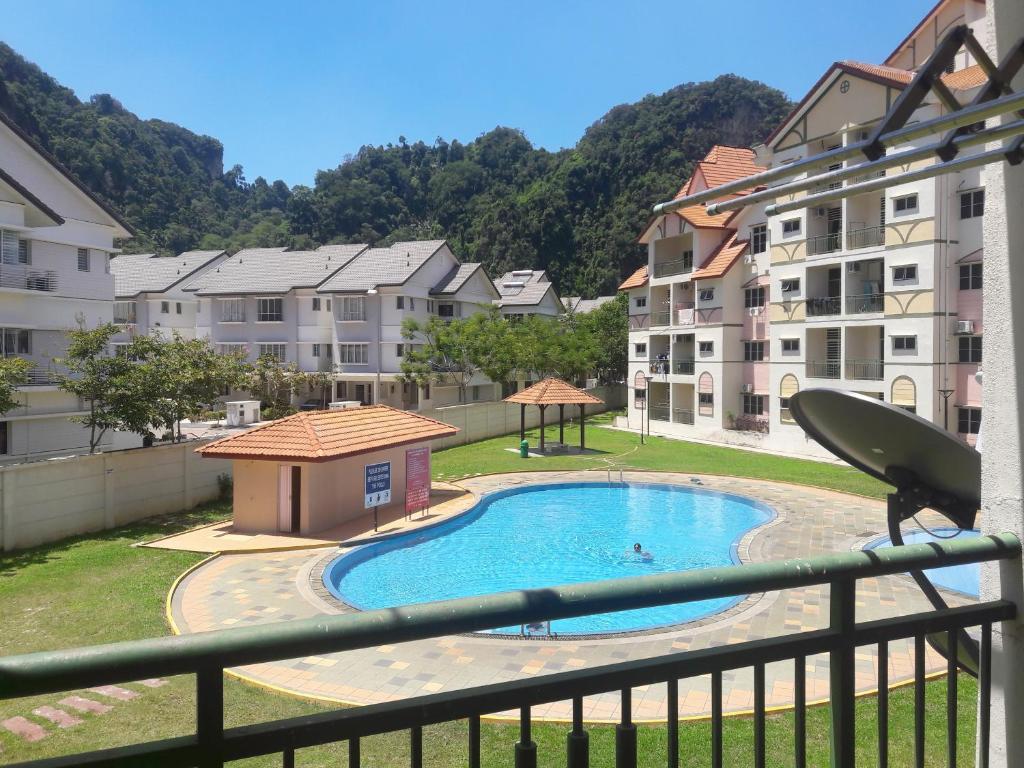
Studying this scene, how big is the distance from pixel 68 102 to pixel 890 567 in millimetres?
85759

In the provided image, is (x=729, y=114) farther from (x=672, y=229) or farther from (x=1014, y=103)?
(x=1014, y=103)

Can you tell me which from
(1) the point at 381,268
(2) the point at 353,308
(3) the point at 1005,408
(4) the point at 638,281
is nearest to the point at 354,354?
(2) the point at 353,308

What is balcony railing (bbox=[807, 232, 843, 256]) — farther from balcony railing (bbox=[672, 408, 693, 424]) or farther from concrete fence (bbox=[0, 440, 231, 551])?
concrete fence (bbox=[0, 440, 231, 551])

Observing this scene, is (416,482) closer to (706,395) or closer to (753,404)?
(706,395)

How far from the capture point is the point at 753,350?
32.7 metres

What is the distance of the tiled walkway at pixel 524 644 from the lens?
7.64 metres

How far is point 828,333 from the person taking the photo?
2881 cm

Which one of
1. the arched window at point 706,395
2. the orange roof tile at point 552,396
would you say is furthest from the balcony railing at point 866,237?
the orange roof tile at point 552,396

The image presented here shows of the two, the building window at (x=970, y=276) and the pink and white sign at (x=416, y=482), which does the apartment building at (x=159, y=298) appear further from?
the building window at (x=970, y=276)

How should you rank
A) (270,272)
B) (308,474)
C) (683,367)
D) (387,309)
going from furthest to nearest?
1. (270,272)
2. (387,309)
3. (683,367)
4. (308,474)

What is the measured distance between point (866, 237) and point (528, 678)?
2886 cm

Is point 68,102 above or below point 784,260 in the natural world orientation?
above

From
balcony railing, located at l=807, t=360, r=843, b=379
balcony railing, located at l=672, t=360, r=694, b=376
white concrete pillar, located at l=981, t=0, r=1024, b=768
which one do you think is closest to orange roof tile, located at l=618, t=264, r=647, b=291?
balcony railing, located at l=672, t=360, r=694, b=376

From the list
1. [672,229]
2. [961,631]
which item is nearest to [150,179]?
[672,229]
